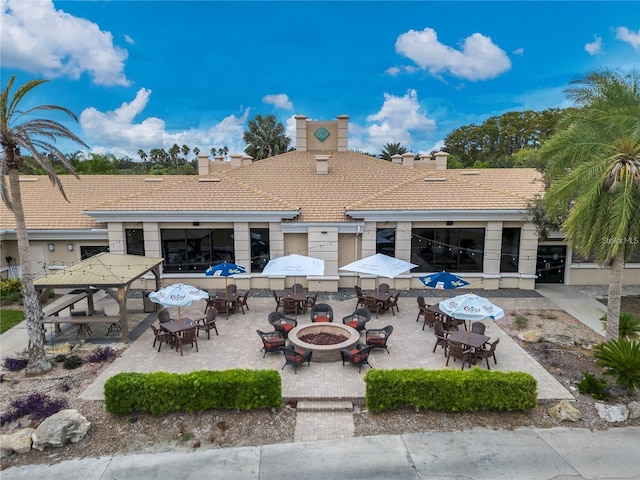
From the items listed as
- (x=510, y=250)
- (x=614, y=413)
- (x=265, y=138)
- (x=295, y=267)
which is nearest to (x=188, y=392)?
(x=295, y=267)

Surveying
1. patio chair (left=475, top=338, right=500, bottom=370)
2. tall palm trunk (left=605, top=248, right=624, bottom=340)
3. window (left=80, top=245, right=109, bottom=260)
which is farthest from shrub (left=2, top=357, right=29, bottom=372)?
tall palm trunk (left=605, top=248, right=624, bottom=340)

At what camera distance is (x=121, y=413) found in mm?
9898

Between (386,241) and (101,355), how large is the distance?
1384 cm

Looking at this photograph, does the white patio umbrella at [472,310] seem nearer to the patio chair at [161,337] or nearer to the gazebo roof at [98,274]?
the patio chair at [161,337]

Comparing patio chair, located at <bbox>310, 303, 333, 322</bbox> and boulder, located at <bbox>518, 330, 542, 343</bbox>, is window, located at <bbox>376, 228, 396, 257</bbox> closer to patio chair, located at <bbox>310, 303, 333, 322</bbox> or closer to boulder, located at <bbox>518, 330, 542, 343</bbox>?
patio chair, located at <bbox>310, 303, 333, 322</bbox>

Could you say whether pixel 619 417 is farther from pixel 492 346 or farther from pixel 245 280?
pixel 245 280

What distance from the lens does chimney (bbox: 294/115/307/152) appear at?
28.9 m

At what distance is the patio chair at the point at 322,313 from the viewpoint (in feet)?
49.6

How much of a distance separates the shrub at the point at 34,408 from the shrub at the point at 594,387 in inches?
555

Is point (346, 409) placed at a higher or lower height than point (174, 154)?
lower

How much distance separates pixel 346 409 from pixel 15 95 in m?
13.0

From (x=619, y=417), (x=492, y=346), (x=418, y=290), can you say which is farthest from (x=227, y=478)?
(x=418, y=290)

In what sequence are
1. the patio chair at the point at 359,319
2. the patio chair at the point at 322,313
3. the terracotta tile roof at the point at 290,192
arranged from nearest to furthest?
the patio chair at the point at 359,319, the patio chair at the point at 322,313, the terracotta tile roof at the point at 290,192

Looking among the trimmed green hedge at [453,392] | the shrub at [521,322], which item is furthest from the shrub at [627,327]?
the trimmed green hedge at [453,392]
